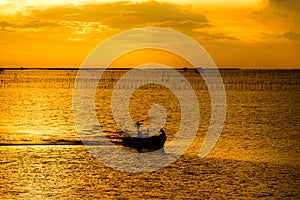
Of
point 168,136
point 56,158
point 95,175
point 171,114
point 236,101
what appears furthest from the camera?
point 236,101

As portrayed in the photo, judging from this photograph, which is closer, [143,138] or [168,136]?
[143,138]

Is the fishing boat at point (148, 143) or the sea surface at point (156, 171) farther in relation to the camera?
the fishing boat at point (148, 143)

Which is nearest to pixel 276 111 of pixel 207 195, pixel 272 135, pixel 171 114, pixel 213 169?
pixel 171 114

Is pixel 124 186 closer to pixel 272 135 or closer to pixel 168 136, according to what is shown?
pixel 168 136

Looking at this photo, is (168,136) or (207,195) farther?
(168,136)

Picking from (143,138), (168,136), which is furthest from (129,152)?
(168,136)

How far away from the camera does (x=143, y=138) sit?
51.2 m

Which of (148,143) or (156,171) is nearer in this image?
(156,171)

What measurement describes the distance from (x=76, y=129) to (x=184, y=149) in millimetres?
22336

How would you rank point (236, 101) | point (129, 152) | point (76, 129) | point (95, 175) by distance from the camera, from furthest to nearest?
point (236, 101) → point (76, 129) → point (129, 152) → point (95, 175)

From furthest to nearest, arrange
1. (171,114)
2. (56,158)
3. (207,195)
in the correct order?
(171,114), (56,158), (207,195)

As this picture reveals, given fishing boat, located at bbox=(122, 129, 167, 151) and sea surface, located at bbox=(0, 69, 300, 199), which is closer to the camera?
sea surface, located at bbox=(0, 69, 300, 199)

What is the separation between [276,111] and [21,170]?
6954 centimetres

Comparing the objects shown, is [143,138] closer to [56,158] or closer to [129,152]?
[129,152]
